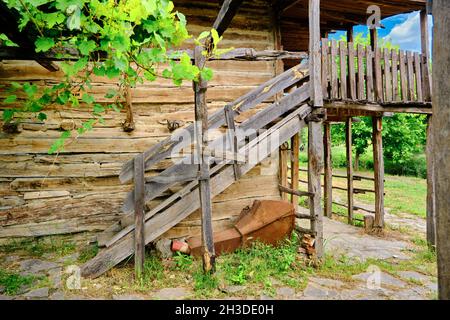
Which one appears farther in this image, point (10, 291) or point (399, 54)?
point (399, 54)

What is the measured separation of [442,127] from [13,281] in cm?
522

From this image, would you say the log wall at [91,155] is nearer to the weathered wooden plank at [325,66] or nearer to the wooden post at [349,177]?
the weathered wooden plank at [325,66]

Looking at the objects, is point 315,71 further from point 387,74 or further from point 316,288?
point 316,288

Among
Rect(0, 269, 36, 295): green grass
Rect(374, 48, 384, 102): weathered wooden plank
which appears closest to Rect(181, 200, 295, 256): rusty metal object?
Rect(0, 269, 36, 295): green grass

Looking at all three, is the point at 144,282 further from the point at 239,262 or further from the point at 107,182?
the point at 107,182

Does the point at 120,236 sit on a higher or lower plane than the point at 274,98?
lower

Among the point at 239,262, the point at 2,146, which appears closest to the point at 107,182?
the point at 2,146

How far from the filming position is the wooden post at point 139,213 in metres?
4.21

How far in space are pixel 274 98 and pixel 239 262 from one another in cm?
356

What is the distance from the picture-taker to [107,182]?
5.62m

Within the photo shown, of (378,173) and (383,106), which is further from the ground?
(383,106)

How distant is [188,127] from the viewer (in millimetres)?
4766

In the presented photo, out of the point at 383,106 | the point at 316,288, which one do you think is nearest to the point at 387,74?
the point at 383,106

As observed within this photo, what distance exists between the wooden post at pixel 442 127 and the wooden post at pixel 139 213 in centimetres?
345
